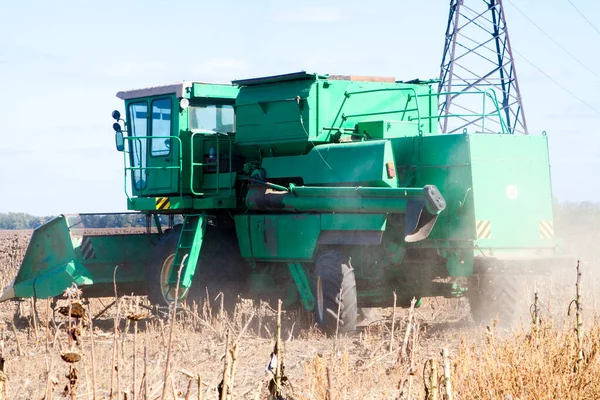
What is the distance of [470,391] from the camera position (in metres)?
6.48

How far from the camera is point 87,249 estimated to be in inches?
540

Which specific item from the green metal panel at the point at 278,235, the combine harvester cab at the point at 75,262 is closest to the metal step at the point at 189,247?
the green metal panel at the point at 278,235

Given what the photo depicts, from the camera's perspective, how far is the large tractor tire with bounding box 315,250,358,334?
11.2 metres

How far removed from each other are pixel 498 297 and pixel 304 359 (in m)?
3.15

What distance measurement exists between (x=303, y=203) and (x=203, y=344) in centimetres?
218

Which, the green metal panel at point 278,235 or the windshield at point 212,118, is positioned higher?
the windshield at point 212,118

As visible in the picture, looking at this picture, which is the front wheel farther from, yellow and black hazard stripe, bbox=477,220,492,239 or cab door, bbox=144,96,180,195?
yellow and black hazard stripe, bbox=477,220,492,239

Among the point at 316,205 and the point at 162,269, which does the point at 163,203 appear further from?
the point at 316,205

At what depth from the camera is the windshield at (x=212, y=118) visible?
13727 millimetres

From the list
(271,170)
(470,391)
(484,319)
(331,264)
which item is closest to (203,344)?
(331,264)

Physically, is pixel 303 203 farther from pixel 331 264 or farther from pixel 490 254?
pixel 490 254

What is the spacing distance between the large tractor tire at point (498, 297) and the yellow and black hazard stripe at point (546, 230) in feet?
2.30

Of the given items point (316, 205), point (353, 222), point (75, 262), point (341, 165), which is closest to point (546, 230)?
point (353, 222)

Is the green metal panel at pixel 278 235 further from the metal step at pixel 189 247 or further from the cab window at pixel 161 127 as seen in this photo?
the cab window at pixel 161 127
